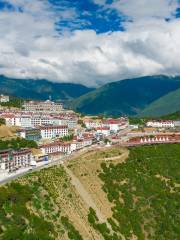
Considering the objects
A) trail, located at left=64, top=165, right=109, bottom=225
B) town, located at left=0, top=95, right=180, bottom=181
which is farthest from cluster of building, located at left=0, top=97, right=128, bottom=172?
trail, located at left=64, top=165, right=109, bottom=225

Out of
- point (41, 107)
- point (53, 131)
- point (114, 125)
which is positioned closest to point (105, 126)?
point (114, 125)

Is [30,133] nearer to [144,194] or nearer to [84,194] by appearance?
[144,194]

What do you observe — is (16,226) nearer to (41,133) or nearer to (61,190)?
(61,190)

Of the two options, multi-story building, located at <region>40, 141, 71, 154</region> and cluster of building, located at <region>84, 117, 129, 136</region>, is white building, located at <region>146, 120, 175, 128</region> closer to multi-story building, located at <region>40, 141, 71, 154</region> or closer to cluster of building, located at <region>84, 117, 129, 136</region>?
cluster of building, located at <region>84, 117, 129, 136</region>

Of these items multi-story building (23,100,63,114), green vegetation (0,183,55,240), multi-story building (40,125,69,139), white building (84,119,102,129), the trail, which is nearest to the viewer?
green vegetation (0,183,55,240)

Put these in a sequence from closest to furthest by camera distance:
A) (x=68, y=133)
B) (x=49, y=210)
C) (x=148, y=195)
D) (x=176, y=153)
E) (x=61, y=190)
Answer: (x=49, y=210) → (x=61, y=190) → (x=148, y=195) → (x=176, y=153) → (x=68, y=133)

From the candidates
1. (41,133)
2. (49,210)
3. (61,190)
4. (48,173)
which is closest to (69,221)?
(49,210)

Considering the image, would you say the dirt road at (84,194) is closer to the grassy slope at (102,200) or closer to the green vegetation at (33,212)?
the grassy slope at (102,200)

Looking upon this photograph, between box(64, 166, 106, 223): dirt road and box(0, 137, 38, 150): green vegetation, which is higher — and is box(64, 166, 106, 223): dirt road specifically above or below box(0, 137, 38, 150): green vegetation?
below
